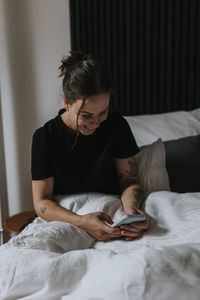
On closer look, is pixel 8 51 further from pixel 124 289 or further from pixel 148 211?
pixel 124 289

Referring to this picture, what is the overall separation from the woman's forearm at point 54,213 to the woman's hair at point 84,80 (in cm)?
41

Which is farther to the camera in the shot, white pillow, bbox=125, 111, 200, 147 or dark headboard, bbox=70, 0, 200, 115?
dark headboard, bbox=70, 0, 200, 115

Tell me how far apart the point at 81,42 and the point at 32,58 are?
0.34m

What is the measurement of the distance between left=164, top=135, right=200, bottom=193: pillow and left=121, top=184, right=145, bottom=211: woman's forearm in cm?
20

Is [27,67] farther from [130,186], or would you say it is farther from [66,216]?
[66,216]

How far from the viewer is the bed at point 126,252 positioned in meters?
0.88

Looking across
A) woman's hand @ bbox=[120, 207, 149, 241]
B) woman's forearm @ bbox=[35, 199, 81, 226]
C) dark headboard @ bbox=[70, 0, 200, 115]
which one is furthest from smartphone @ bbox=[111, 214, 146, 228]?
dark headboard @ bbox=[70, 0, 200, 115]

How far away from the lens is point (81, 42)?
7.79ft

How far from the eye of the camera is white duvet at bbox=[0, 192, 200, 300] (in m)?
0.87

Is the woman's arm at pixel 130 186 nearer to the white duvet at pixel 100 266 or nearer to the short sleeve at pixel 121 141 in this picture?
the short sleeve at pixel 121 141

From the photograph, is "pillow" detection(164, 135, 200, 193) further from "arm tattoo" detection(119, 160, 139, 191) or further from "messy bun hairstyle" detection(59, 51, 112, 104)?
"messy bun hairstyle" detection(59, 51, 112, 104)

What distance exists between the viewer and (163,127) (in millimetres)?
2139

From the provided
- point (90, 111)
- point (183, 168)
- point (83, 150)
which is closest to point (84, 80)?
point (90, 111)

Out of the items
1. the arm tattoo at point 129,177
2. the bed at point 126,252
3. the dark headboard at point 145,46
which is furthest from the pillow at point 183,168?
the dark headboard at point 145,46
